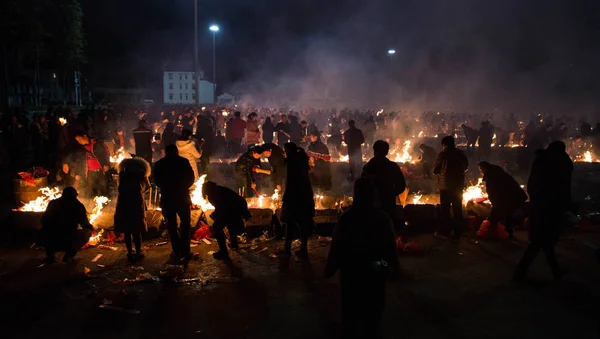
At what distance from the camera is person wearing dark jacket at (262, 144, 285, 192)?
905 centimetres

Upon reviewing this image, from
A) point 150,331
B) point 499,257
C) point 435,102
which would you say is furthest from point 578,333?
point 435,102

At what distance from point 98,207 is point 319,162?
4.81 meters

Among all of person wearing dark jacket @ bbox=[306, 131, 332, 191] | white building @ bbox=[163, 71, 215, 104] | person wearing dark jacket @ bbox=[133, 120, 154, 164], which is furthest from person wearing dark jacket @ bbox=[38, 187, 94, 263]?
white building @ bbox=[163, 71, 215, 104]

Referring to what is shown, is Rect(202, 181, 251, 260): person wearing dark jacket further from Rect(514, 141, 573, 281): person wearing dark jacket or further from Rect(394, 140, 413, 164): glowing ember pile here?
Rect(394, 140, 413, 164): glowing ember pile

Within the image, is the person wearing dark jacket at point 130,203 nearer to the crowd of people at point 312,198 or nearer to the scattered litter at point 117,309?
the crowd of people at point 312,198

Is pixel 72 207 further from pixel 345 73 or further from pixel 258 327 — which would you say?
pixel 345 73

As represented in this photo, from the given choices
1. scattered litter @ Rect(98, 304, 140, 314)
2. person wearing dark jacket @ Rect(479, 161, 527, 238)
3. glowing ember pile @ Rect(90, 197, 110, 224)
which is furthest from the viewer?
glowing ember pile @ Rect(90, 197, 110, 224)

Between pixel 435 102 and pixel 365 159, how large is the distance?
22.8 metres

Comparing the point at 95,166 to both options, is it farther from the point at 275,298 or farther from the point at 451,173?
the point at 451,173

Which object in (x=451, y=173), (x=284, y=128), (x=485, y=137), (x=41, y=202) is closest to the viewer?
(x=451, y=173)

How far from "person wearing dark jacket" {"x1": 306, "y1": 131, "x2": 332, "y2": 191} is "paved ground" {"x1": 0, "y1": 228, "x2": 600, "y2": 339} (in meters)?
3.63

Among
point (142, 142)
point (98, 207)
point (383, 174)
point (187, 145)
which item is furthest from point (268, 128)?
point (383, 174)

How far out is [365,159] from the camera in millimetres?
15875

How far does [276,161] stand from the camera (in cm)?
949
